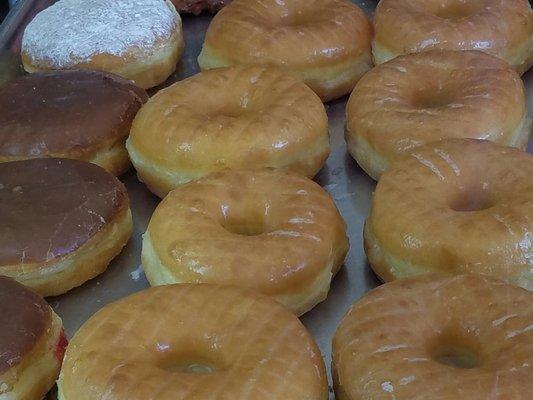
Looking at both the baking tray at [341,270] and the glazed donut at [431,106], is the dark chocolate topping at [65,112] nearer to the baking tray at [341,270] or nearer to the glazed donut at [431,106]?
the baking tray at [341,270]

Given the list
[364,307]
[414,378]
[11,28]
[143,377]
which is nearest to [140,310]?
[143,377]

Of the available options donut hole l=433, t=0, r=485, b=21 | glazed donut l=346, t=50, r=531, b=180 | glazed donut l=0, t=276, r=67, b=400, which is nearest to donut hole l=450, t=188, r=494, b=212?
glazed donut l=346, t=50, r=531, b=180

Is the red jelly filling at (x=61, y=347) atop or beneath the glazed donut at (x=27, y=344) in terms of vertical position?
beneath

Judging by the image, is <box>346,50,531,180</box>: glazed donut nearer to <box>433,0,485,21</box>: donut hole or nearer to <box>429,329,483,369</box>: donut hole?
<box>433,0,485,21</box>: donut hole

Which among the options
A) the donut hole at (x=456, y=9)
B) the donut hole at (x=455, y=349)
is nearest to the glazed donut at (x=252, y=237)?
the donut hole at (x=455, y=349)

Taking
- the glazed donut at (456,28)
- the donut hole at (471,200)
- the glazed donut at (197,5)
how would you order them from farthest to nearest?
1. the glazed donut at (197,5)
2. the glazed donut at (456,28)
3. the donut hole at (471,200)

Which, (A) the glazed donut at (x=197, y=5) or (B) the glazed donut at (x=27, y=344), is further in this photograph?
(A) the glazed donut at (x=197, y=5)
